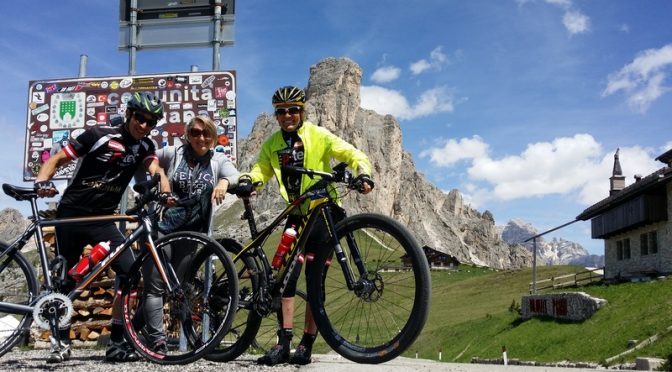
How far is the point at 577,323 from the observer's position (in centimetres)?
3278

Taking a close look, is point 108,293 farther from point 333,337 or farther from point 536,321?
point 536,321

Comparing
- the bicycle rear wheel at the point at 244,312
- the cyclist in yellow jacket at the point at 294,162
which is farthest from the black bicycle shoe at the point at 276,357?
the bicycle rear wheel at the point at 244,312

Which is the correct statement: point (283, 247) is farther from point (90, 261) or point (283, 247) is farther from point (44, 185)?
point (44, 185)

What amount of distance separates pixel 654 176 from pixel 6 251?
39.5 metres

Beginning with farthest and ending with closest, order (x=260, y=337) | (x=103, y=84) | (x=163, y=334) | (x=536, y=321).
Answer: (x=536, y=321), (x=103, y=84), (x=260, y=337), (x=163, y=334)

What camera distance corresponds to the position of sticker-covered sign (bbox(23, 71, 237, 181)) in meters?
12.8

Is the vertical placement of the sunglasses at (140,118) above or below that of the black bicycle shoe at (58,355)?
above

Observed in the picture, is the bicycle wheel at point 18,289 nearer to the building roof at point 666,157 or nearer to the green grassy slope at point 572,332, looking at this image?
the green grassy slope at point 572,332

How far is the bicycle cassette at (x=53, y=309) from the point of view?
17.9ft

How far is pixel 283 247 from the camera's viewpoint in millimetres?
5711

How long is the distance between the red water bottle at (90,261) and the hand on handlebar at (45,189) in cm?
65

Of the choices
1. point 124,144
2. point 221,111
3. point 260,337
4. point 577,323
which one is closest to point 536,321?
point 577,323

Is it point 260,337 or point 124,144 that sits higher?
A: point 124,144

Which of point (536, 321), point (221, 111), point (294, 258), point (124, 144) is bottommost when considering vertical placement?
point (536, 321)
